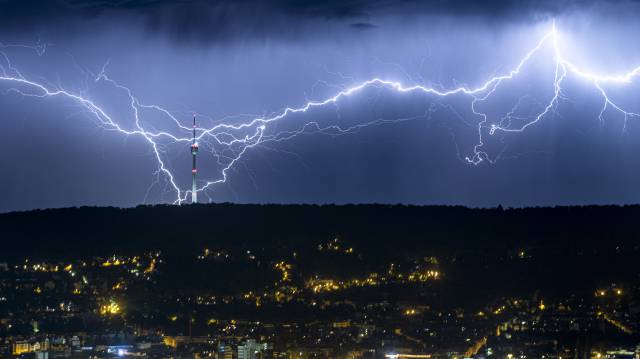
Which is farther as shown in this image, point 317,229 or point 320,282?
point 317,229

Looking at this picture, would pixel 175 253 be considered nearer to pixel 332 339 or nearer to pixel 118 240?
pixel 118 240

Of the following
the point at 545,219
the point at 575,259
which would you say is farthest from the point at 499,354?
the point at 545,219

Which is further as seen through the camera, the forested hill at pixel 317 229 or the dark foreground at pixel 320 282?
the forested hill at pixel 317 229

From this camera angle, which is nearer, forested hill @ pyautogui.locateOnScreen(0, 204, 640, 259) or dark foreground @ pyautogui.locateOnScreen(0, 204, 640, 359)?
dark foreground @ pyautogui.locateOnScreen(0, 204, 640, 359)
